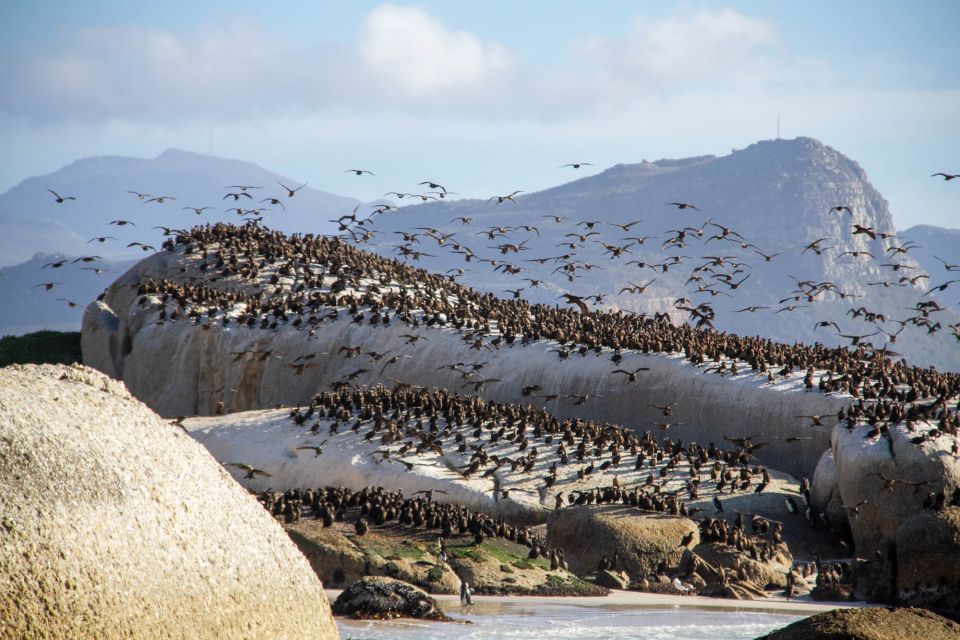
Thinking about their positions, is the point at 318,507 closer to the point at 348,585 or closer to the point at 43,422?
the point at 348,585

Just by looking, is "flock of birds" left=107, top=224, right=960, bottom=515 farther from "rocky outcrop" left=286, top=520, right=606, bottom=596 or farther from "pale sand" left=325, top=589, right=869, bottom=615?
"rocky outcrop" left=286, top=520, right=606, bottom=596

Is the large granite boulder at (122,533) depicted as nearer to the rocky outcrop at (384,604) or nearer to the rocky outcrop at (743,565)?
the rocky outcrop at (384,604)

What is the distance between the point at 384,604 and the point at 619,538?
8.25 m

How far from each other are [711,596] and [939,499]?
5.48 metres

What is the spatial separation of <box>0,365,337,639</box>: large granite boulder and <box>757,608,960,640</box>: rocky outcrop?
5.35 meters

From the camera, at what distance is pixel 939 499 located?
2695 centimetres

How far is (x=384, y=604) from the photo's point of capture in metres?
20.8

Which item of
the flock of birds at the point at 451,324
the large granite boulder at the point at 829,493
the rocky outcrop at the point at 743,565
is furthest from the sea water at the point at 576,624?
the flock of birds at the point at 451,324

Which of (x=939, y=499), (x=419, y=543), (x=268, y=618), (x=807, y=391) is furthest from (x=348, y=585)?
(x=807, y=391)

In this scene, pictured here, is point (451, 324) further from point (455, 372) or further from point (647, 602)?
point (647, 602)

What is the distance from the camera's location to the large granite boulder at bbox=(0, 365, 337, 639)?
10789 mm

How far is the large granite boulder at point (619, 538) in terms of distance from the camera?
27.4 m

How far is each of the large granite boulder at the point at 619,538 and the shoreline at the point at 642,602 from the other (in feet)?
5.61

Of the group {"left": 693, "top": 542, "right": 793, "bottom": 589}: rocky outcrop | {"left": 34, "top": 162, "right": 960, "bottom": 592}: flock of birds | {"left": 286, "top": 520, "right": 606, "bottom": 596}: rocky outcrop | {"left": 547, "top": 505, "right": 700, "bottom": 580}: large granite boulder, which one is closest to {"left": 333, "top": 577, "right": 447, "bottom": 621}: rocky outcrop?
{"left": 286, "top": 520, "right": 606, "bottom": 596}: rocky outcrop
